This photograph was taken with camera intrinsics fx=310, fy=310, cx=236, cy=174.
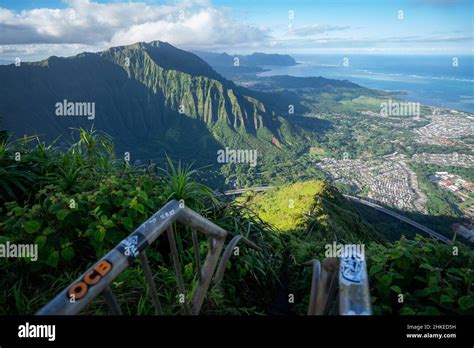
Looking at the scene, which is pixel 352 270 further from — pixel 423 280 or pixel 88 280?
pixel 423 280

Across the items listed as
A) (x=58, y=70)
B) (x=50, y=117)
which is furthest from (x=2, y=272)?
(x=58, y=70)

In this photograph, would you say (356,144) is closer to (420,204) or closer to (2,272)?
(420,204)

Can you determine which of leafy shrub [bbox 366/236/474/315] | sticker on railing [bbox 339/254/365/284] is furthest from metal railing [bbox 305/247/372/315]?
leafy shrub [bbox 366/236/474/315]

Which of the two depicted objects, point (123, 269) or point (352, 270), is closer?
point (123, 269)

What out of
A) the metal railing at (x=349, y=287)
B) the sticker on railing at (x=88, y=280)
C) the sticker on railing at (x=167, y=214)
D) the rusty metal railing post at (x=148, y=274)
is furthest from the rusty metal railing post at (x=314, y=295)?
the sticker on railing at (x=88, y=280)

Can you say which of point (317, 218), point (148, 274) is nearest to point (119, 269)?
point (148, 274)

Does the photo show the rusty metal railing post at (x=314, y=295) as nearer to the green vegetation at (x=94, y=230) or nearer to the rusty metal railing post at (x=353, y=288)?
the rusty metal railing post at (x=353, y=288)
